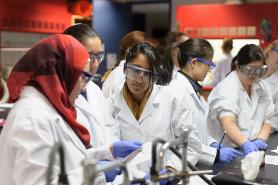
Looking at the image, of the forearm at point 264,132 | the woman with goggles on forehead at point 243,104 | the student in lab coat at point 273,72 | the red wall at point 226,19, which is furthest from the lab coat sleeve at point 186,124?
the red wall at point 226,19

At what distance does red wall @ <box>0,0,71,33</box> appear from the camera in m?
6.07

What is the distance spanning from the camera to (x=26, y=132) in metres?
1.24

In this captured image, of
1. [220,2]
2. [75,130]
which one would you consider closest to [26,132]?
[75,130]

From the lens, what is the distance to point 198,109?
232 cm

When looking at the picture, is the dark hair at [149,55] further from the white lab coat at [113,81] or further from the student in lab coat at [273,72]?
the student in lab coat at [273,72]

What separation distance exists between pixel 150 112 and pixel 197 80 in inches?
18.4

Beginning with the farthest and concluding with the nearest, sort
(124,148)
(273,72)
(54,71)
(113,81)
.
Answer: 1. (273,72)
2. (113,81)
3. (124,148)
4. (54,71)

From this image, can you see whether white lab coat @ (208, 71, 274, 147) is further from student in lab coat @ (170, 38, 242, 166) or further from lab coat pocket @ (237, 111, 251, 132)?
student in lab coat @ (170, 38, 242, 166)

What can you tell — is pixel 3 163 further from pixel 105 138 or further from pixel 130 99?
pixel 130 99

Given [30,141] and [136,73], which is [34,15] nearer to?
[136,73]

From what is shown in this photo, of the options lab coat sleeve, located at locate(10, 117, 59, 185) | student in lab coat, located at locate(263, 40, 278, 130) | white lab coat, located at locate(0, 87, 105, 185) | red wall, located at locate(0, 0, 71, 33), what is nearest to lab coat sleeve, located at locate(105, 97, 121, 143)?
white lab coat, located at locate(0, 87, 105, 185)

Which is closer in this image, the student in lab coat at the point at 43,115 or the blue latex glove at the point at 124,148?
the student in lab coat at the point at 43,115

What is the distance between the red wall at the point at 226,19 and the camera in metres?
6.15

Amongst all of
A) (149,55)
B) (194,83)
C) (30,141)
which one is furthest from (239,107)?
(30,141)
